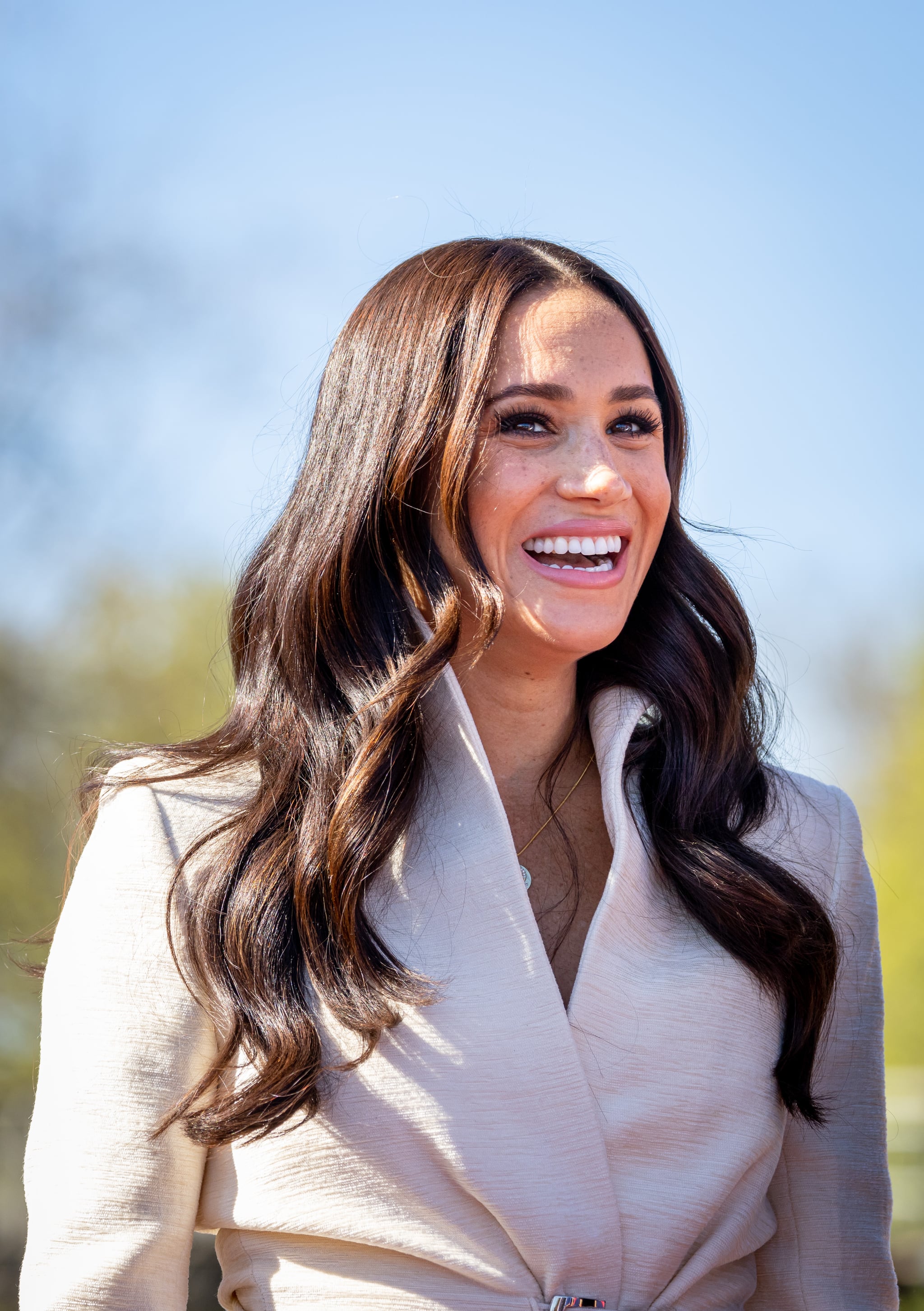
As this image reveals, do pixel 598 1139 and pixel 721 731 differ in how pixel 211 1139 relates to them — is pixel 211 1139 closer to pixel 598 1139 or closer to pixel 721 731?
pixel 598 1139

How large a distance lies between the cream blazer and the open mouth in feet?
0.86

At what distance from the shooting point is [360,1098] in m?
1.98

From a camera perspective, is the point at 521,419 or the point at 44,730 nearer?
the point at 521,419

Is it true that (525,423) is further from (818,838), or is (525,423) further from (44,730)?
(44,730)

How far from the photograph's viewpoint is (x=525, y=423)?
227 centimetres

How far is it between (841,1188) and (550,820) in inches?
31.3

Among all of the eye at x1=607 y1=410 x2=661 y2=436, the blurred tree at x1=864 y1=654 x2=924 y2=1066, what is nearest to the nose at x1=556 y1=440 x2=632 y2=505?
the eye at x1=607 y1=410 x2=661 y2=436

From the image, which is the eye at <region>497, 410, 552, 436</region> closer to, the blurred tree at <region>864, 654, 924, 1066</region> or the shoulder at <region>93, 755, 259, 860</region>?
the shoulder at <region>93, 755, 259, 860</region>

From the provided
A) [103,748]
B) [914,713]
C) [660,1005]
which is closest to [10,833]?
[103,748]

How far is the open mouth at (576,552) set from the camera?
225 cm

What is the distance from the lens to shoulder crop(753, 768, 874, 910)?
2.43 m

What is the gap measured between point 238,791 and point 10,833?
878cm

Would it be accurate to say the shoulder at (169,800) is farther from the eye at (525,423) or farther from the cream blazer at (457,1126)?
the eye at (525,423)

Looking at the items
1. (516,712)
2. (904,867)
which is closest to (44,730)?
(516,712)
